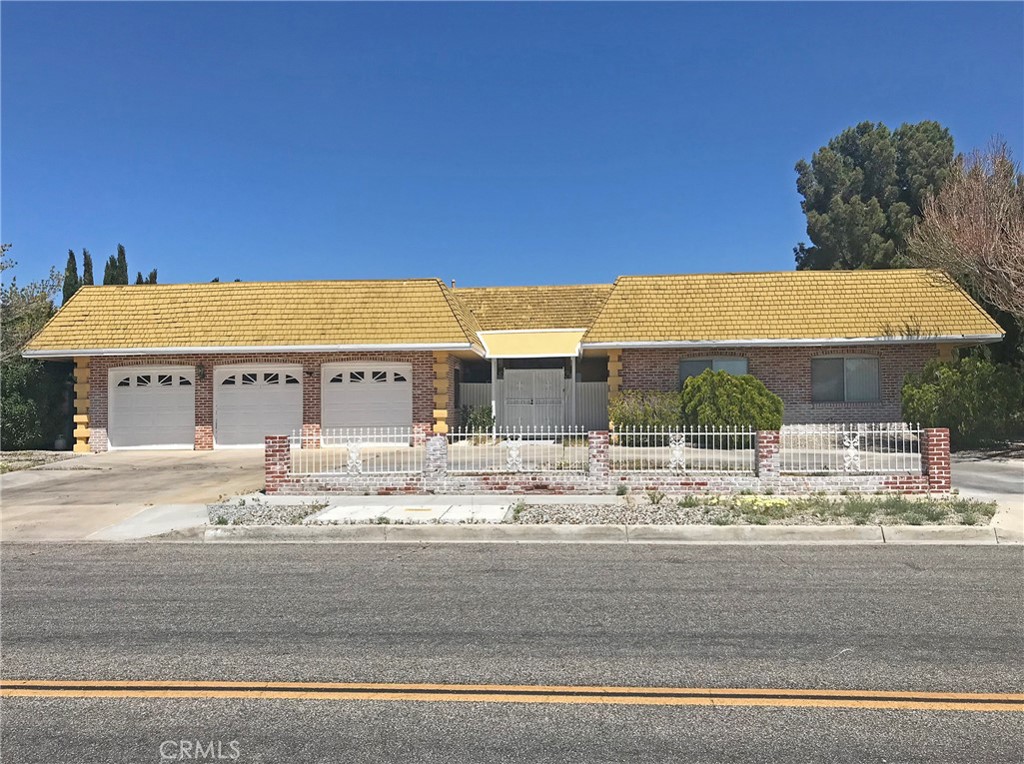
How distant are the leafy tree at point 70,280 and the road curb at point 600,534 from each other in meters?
23.5

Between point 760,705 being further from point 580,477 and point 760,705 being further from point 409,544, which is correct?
point 580,477

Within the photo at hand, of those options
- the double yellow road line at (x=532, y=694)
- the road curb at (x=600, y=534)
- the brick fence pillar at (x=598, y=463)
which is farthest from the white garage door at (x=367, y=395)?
the double yellow road line at (x=532, y=694)

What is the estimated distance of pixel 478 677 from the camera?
486 centimetres

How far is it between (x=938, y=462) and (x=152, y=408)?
1999 cm

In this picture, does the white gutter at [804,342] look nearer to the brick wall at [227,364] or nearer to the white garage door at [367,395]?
the brick wall at [227,364]

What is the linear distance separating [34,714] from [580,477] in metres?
8.83

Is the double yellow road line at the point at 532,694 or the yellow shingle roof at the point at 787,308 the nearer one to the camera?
the double yellow road line at the point at 532,694

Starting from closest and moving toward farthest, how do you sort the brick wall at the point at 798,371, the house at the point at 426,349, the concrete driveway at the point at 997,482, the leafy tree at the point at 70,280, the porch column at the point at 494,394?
the concrete driveway at the point at 997,482, the brick wall at the point at 798,371, the house at the point at 426,349, the porch column at the point at 494,394, the leafy tree at the point at 70,280

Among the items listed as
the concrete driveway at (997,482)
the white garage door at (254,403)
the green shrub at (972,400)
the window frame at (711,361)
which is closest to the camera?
the concrete driveway at (997,482)

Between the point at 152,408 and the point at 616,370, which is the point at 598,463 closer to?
the point at 616,370

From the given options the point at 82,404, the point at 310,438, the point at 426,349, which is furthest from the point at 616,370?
the point at 82,404

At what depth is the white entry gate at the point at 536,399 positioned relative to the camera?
931 inches

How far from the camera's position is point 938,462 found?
38.3 feet

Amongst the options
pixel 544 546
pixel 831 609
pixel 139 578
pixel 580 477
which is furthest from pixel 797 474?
pixel 139 578
